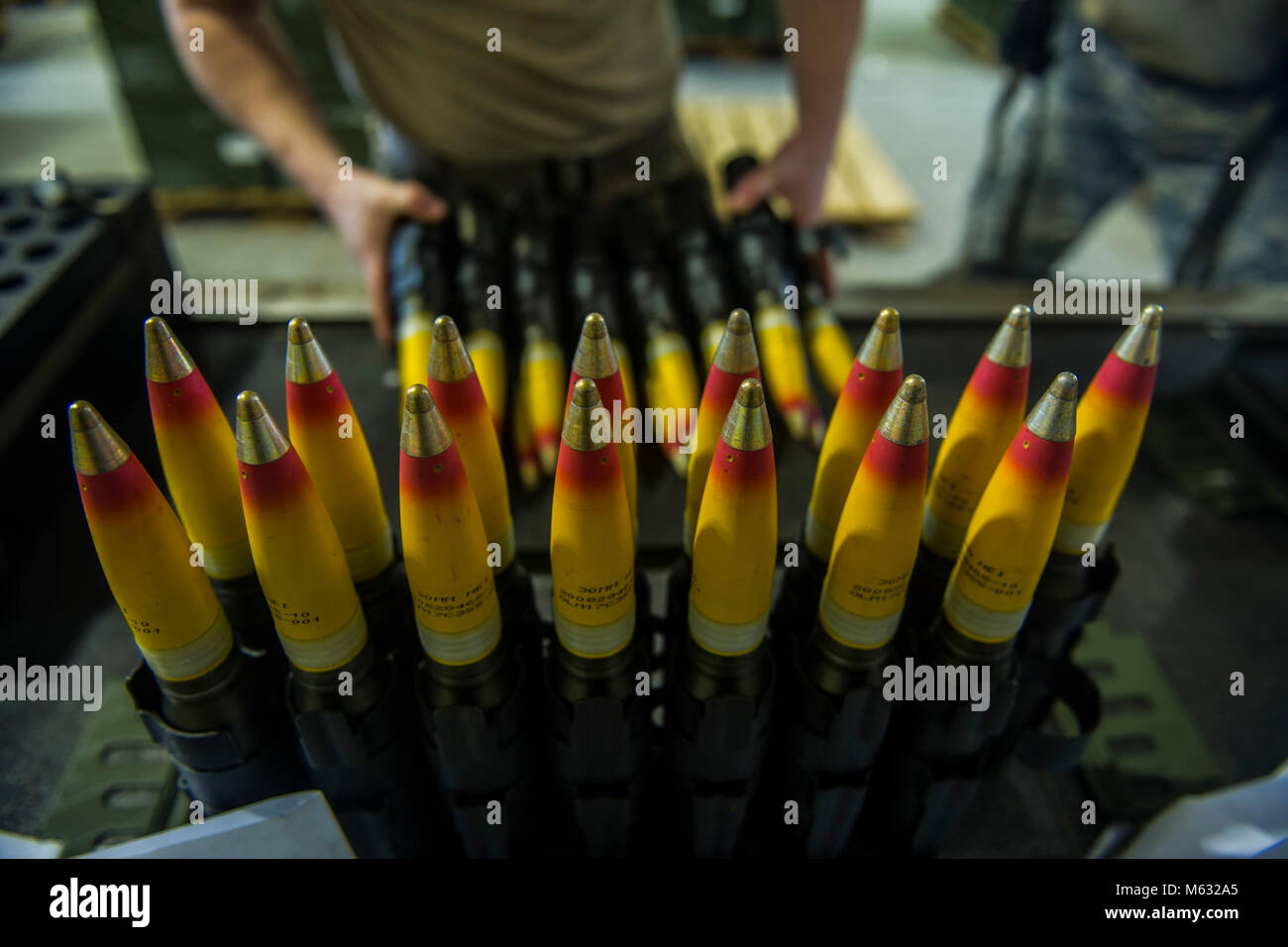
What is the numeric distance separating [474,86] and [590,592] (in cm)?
117

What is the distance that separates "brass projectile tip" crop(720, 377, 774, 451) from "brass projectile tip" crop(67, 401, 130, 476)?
1.44 ft

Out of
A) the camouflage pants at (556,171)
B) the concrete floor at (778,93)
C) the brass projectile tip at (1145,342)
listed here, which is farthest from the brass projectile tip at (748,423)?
the concrete floor at (778,93)

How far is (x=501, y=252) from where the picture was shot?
135cm

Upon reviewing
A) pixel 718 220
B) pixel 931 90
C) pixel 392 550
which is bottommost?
pixel 392 550

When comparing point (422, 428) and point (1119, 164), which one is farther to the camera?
point (1119, 164)

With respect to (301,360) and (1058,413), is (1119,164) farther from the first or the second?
(301,360)

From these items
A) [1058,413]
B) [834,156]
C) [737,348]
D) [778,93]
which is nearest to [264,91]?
[737,348]

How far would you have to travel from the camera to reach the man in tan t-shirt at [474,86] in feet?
4.57

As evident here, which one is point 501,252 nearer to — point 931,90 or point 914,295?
point 914,295

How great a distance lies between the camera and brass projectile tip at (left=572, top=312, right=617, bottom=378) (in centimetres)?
69

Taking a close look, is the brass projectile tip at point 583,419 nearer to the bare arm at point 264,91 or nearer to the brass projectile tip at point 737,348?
the brass projectile tip at point 737,348

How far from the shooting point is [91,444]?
22.7 inches
